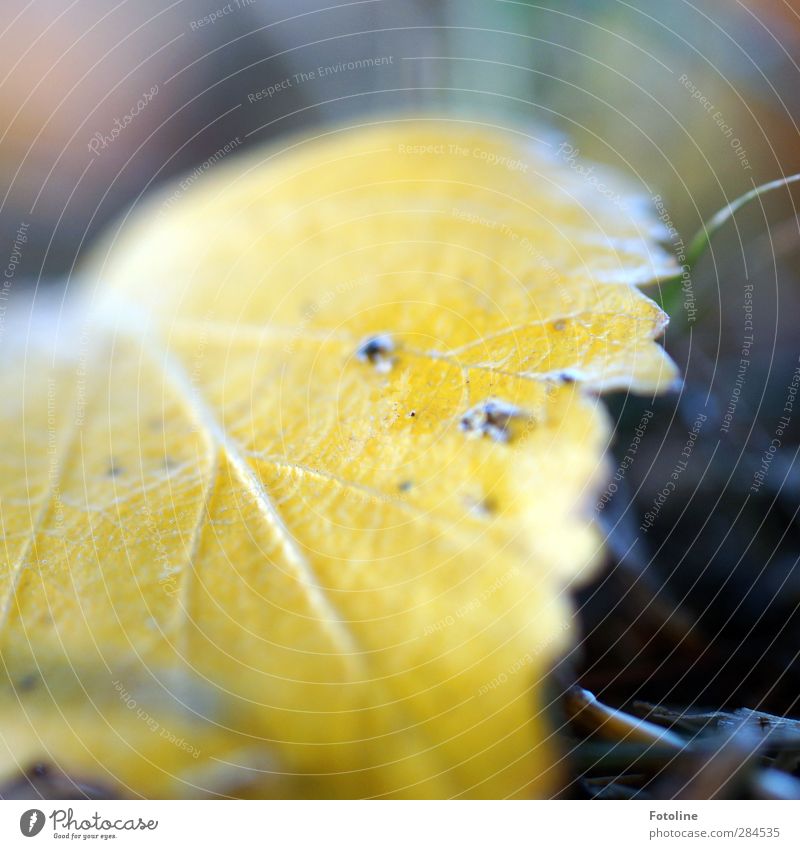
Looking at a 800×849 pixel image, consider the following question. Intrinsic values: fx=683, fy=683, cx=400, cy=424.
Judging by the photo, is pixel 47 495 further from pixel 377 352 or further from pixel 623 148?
pixel 623 148

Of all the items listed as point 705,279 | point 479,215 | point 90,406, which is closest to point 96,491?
point 90,406

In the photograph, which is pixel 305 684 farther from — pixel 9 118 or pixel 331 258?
pixel 9 118

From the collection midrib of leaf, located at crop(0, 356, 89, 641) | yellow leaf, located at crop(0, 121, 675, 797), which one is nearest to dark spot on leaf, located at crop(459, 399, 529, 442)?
yellow leaf, located at crop(0, 121, 675, 797)

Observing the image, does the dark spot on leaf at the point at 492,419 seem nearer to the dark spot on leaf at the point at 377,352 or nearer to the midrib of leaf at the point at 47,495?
the dark spot on leaf at the point at 377,352

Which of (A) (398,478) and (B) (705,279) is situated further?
(B) (705,279)

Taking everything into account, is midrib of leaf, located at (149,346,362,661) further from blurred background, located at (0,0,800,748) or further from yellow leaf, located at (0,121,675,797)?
blurred background, located at (0,0,800,748)

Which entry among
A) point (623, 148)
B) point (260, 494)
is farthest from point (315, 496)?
point (623, 148)
